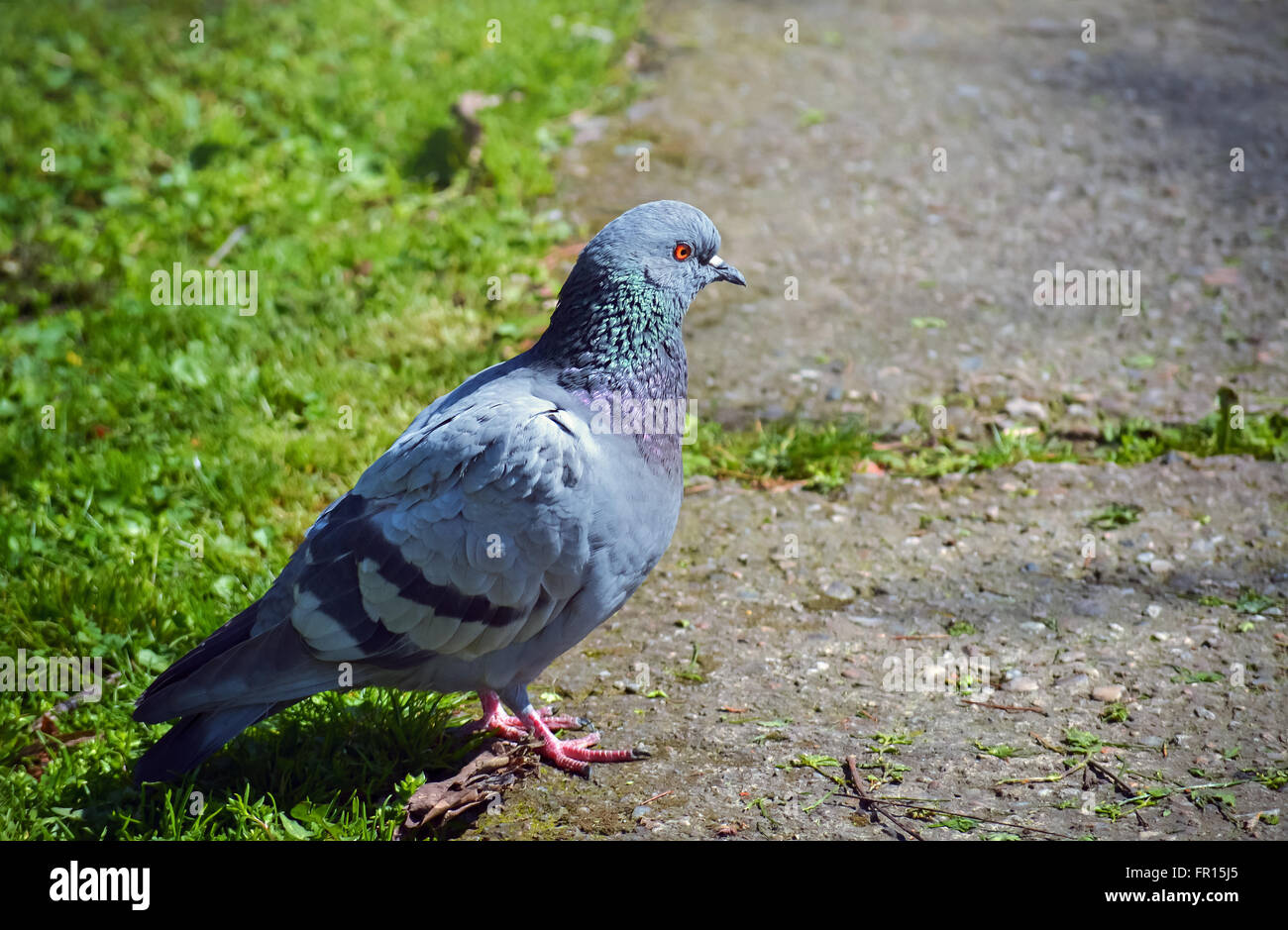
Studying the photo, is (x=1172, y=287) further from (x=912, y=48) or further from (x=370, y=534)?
(x=370, y=534)

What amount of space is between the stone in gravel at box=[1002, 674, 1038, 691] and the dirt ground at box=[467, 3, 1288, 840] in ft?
0.04

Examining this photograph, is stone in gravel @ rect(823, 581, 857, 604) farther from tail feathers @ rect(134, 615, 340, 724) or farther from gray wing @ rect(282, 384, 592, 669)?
tail feathers @ rect(134, 615, 340, 724)

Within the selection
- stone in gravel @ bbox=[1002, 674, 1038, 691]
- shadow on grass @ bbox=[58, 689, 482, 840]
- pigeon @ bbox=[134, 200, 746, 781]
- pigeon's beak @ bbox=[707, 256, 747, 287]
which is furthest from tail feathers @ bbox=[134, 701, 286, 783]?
stone in gravel @ bbox=[1002, 674, 1038, 691]

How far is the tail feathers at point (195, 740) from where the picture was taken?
2791 millimetres

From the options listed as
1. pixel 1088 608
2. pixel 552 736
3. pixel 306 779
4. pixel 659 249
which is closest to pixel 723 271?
pixel 659 249

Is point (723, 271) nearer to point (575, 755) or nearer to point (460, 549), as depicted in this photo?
point (460, 549)

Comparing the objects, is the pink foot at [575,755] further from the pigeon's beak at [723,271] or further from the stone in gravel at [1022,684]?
the pigeon's beak at [723,271]

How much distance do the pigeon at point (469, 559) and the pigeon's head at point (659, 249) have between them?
0.23 ft

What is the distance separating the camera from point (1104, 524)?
3.93 metres

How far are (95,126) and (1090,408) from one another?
587 cm

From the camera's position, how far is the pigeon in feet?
9.07

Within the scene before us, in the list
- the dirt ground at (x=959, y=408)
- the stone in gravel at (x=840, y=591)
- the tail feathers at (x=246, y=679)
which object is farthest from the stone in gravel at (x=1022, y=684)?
the tail feathers at (x=246, y=679)

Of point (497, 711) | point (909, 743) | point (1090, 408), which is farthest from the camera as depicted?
point (1090, 408)
